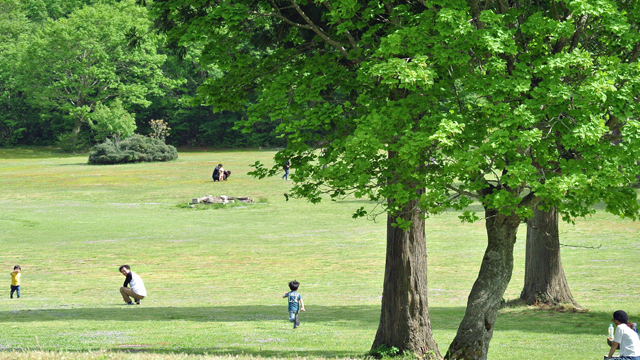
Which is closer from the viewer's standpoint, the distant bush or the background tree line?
the distant bush

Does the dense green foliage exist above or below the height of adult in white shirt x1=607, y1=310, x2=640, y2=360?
above

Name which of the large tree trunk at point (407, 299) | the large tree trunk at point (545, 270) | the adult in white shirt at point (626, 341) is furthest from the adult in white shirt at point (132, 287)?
the adult in white shirt at point (626, 341)

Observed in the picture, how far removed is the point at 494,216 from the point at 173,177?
46.0 metres

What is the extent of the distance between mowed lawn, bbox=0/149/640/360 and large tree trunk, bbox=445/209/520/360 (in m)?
2.08

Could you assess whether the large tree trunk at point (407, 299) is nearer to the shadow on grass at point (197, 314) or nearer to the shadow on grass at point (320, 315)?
the shadow on grass at point (320, 315)

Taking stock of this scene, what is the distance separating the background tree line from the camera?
8544 cm

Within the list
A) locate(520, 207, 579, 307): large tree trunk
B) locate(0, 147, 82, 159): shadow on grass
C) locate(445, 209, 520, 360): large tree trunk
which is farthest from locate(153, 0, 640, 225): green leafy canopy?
locate(0, 147, 82, 159): shadow on grass

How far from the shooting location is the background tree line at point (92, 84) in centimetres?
8544

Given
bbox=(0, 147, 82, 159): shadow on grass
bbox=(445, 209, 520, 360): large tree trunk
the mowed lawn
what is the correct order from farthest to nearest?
1. bbox=(0, 147, 82, 159): shadow on grass
2. the mowed lawn
3. bbox=(445, 209, 520, 360): large tree trunk

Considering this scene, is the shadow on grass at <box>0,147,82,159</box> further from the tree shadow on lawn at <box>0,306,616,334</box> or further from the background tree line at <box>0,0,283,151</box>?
the tree shadow on lawn at <box>0,306,616,334</box>

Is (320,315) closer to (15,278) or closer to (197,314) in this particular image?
(197,314)

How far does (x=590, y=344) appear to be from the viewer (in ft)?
47.8

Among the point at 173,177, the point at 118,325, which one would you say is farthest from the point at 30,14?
the point at 118,325

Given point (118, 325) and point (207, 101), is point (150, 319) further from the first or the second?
point (207, 101)
